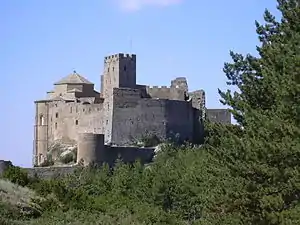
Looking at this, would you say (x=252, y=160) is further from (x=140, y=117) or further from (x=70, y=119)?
(x=70, y=119)

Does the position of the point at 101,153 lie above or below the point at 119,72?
below

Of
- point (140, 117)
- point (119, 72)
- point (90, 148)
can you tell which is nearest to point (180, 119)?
point (140, 117)

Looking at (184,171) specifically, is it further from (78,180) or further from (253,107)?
(253,107)

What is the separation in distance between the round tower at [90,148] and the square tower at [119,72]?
735cm

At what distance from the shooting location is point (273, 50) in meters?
19.0

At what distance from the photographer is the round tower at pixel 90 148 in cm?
5447

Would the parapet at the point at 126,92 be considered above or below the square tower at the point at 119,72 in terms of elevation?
below

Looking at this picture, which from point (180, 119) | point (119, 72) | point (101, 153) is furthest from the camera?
point (119, 72)

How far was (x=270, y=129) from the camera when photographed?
57.5 feet

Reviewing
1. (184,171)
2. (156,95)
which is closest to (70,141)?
(156,95)

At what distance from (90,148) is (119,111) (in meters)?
5.03

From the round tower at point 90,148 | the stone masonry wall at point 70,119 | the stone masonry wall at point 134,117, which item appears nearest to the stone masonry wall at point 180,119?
the stone masonry wall at point 134,117

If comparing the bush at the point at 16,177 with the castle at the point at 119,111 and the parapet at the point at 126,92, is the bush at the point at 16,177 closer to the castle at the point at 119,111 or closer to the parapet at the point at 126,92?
the castle at the point at 119,111

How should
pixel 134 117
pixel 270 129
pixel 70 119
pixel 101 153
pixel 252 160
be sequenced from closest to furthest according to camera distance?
pixel 270 129, pixel 252 160, pixel 101 153, pixel 134 117, pixel 70 119
